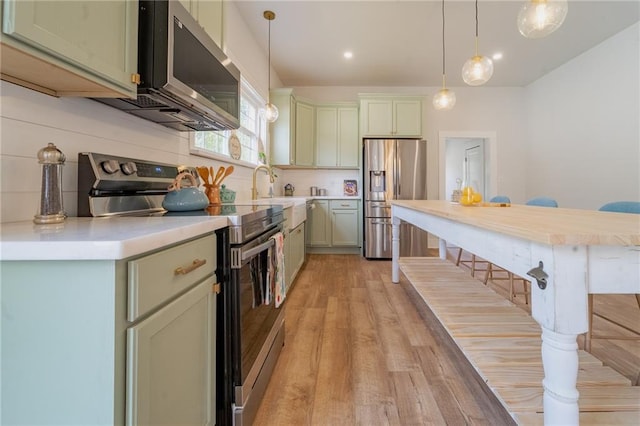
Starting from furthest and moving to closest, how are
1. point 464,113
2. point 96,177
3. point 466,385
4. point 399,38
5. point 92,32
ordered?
point 464,113 < point 399,38 < point 466,385 < point 96,177 < point 92,32

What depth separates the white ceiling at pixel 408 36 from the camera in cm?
301

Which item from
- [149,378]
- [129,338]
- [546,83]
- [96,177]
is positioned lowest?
[149,378]

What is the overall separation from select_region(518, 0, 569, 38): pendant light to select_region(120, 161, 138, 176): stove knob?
2392 millimetres

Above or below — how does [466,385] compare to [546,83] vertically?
below

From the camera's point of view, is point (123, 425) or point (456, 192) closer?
point (123, 425)

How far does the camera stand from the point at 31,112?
100 cm

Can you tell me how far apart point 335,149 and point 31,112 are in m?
4.21

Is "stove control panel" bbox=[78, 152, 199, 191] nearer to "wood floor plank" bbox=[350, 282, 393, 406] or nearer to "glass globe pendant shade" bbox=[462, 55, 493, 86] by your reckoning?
"wood floor plank" bbox=[350, 282, 393, 406]

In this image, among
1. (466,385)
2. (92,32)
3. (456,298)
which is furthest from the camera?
(456,298)

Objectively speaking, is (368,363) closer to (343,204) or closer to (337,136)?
(343,204)

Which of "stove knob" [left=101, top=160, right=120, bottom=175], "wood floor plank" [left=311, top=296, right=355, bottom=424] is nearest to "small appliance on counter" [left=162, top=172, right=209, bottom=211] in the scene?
"stove knob" [left=101, top=160, right=120, bottom=175]

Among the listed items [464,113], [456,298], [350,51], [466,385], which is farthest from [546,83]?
[466,385]

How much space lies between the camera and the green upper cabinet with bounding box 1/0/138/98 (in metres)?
0.73

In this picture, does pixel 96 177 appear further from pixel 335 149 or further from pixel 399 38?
pixel 335 149
